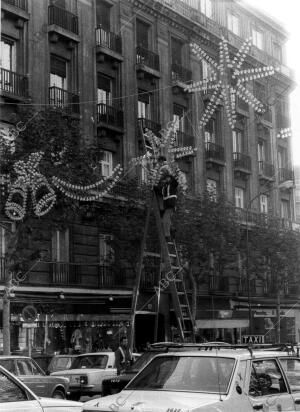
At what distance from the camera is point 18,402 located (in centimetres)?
697

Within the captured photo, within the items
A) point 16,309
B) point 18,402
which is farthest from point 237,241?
point 18,402

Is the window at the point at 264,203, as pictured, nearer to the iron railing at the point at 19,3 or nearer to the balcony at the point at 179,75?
the balcony at the point at 179,75

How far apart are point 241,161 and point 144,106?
187 inches

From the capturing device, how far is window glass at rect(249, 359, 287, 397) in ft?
25.3

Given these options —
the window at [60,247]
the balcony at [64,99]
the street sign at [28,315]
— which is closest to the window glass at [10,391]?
the street sign at [28,315]

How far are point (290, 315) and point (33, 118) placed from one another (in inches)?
902

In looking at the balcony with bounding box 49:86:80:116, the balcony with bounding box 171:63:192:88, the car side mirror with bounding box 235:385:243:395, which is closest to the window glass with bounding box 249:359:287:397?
the car side mirror with bounding box 235:385:243:395

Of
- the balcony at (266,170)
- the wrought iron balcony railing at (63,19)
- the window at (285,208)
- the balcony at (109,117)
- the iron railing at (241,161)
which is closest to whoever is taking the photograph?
the wrought iron balcony railing at (63,19)

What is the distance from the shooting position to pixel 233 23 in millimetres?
17312

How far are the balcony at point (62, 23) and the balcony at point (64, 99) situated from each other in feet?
6.01

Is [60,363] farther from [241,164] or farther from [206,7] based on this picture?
[241,164]

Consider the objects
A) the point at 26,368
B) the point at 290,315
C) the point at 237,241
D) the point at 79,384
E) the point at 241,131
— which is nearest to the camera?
the point at 26,368

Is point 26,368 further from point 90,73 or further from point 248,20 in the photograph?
point 90,73

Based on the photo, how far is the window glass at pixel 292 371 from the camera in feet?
27.7
